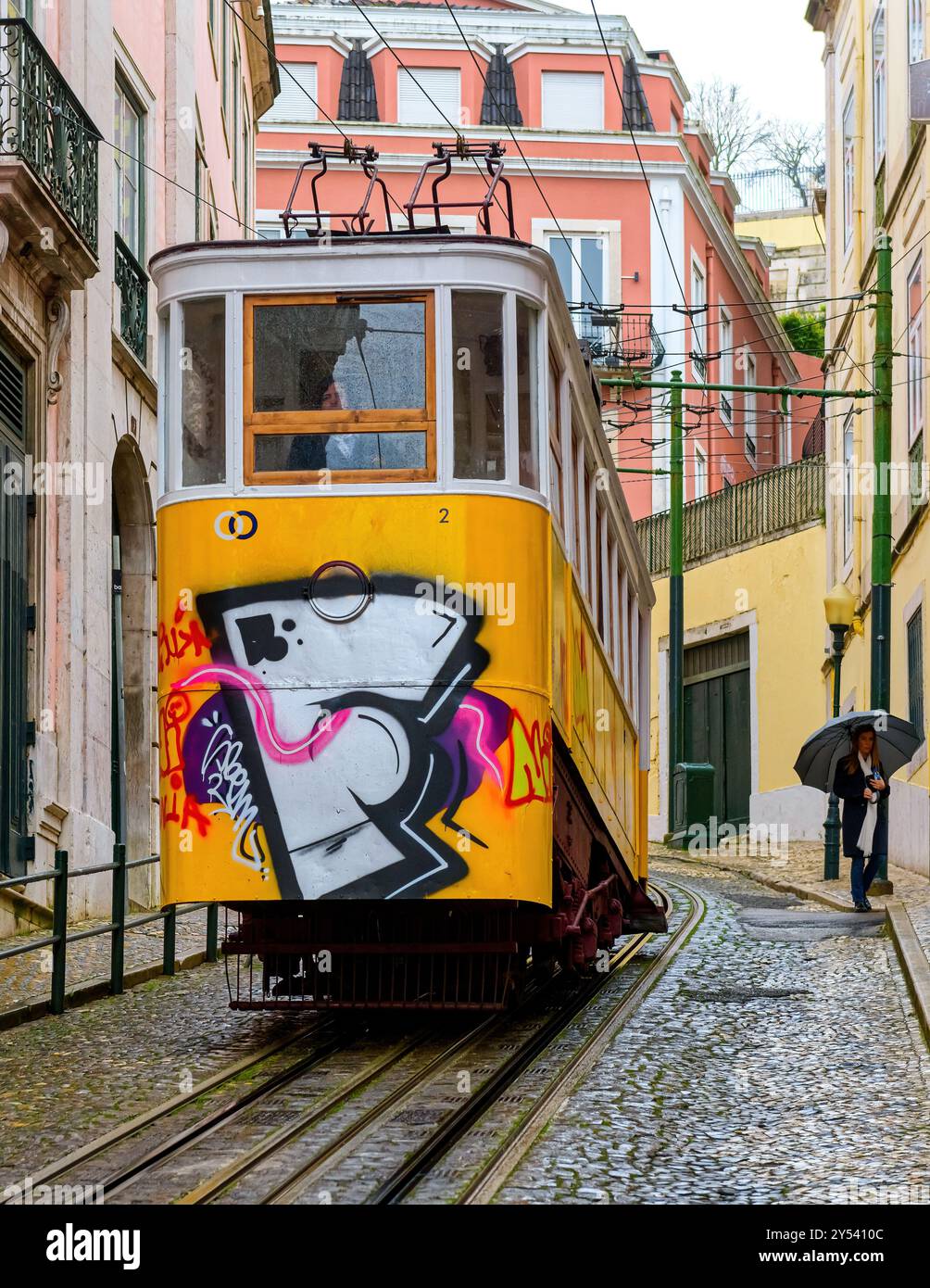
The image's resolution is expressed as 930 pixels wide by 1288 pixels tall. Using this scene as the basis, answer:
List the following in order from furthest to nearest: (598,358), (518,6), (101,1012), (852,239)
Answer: (518,6) < (598,358) < (852,239) < (101,1012)

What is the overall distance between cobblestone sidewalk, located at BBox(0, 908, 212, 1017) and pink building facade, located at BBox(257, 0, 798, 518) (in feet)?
92.6

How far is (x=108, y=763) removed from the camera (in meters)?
17.9

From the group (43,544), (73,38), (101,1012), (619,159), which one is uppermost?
(619,159)

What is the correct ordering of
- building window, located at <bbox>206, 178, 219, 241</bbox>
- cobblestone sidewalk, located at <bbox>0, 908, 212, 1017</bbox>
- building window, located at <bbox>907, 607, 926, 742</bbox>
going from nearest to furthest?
1. cobblestone sidewalk, located at <bbox>0, 908, 212, 1017</bbox>
2. building window, located at <bbox>907, 607, 926, 742</bbox>
3. building window, located at <bbox>206, 178, 219, 241</bbox>

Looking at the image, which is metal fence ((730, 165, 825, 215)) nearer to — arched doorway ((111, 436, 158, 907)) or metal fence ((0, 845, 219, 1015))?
arched doorway ((111, 436, 158, 907))

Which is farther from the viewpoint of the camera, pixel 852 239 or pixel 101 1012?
pixel 852 239

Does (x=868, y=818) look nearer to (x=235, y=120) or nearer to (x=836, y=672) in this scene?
(x=836, y=672)

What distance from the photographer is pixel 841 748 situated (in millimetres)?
18047

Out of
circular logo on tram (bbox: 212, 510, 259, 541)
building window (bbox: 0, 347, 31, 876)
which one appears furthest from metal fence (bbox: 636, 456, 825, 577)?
circular logo on tram (bbox: 212, 510, 259, 541)

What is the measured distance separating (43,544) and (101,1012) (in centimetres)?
566

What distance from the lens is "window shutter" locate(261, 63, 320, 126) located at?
144 ft

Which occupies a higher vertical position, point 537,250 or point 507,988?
point 537,250

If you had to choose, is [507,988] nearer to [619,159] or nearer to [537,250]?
[537,250]

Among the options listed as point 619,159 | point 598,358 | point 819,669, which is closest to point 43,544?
point 819,669
